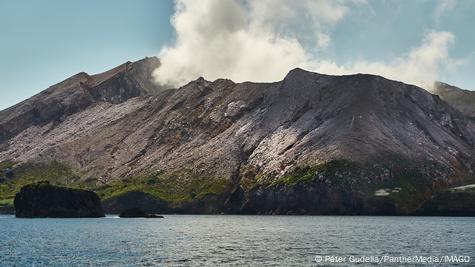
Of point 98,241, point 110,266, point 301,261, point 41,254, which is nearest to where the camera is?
point 110,266

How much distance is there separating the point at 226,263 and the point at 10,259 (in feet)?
114

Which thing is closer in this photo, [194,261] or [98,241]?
[194,261]

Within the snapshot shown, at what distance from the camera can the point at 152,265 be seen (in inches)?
3206

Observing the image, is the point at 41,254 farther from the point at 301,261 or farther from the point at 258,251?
the point at 301,261

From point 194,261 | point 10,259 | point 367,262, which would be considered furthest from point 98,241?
point 367,262

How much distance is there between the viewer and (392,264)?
8138 centimetres

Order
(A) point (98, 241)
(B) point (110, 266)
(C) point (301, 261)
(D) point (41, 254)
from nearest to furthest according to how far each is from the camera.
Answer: (B) point (110, 266) → (C) point (301, 261) → (D) point (41, 254) → (A) point (98, 241)

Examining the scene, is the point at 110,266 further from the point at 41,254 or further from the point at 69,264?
the point at 41,254

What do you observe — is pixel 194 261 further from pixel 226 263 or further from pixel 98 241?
pixel 98 241

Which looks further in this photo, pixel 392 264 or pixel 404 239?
pixel 404 239

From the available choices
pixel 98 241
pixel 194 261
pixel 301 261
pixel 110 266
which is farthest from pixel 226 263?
pixel 98 241

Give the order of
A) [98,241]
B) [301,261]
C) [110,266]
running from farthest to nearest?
[98,241] → [301,261] → [110,266]

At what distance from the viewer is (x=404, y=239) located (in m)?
128

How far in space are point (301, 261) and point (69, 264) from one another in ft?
112
